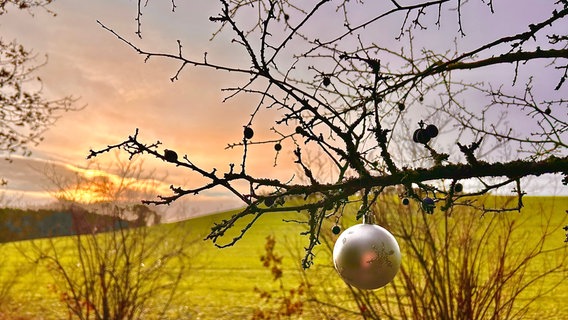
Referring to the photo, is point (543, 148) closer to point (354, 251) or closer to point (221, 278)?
point (354, 251)

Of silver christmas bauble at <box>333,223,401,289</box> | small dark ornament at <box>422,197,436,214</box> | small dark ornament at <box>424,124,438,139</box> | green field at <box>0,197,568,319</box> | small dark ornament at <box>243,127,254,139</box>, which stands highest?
small dark ornament at <box>424,124,438,139</box>

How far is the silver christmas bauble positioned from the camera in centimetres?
189

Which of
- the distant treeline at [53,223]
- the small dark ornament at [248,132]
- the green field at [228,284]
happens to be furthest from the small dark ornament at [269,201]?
the distant treeline at [53,223]

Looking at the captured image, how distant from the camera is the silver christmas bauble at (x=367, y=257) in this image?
1.89m

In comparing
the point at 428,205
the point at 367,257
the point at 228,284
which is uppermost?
the point at 428,205

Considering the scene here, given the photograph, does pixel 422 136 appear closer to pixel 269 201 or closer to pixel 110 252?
pixel 269 201

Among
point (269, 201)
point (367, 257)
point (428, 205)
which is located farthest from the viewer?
point (367, 257)

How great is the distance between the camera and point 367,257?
6.18ft

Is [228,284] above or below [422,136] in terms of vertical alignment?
below

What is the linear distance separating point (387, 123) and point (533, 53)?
2061 mm

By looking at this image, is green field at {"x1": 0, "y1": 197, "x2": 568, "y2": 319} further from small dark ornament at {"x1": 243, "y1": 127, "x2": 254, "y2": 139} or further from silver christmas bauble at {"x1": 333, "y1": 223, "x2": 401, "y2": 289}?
small dark ornament at {"x1": 243, "y1": 127, "x2": 254, "y2": 139}

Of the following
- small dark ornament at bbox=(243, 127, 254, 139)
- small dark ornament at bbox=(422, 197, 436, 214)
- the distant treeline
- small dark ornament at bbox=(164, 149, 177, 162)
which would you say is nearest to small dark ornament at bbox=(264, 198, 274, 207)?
small dark ornament at bbox=(243, 127, 254, 139)

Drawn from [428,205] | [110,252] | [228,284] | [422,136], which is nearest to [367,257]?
[428,205]

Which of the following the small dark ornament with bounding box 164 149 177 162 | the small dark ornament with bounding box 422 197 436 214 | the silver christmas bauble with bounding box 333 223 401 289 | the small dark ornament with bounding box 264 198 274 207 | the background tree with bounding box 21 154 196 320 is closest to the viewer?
the small dark ornament with bounding box 164 149 177 162
